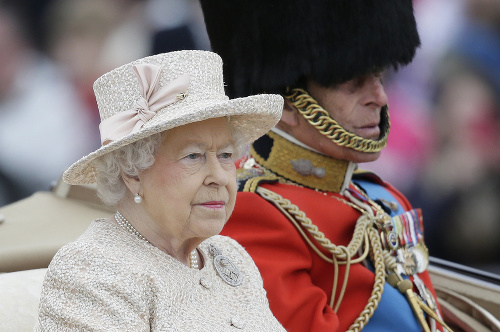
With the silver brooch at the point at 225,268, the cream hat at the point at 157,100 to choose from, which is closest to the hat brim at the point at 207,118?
the cream hat at the point at 157,100

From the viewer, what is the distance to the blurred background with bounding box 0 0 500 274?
3289 millimetres

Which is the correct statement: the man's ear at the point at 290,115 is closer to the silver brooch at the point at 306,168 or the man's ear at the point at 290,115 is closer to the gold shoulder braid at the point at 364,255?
the silver brooch at the point at 306,168

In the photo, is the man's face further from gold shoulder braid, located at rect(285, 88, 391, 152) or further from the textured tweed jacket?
the textured tweed jacket

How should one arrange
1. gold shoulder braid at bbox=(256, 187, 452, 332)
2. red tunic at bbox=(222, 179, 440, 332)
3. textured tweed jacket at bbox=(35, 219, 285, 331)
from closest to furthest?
textured tweed jacket at bbox=(35, 219, 285, 331), red tunic at bbox=(222, 179, 440, 332), gold shoulder braid at bbox=(256, 187, 452, 332)

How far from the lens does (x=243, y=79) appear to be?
97.6 inches

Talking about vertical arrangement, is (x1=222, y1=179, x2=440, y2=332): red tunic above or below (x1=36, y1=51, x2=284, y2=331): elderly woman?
below

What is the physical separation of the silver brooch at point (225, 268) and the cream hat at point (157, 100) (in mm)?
347

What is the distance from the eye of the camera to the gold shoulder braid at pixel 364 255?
2.23 metres

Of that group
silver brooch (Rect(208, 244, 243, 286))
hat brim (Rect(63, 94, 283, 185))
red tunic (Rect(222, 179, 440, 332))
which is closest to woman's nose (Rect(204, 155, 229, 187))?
hat brim (Rect(63, 94, 283, 185))

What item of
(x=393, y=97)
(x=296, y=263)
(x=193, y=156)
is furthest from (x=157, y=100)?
(x=393, y=97)

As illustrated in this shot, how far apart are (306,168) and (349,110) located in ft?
0.75

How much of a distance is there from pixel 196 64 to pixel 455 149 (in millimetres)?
2224

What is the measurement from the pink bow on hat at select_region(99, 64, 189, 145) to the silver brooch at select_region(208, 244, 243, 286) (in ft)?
1.37

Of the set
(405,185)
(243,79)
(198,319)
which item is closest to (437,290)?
(405,185)
